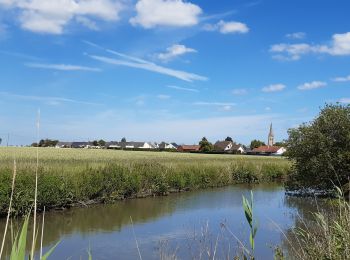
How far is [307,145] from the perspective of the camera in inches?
811

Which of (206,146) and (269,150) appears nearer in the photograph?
(206,146)

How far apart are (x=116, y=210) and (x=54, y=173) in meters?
2.79

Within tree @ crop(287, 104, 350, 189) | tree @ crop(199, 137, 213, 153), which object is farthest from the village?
tree @ crop(287, 104, 350, 189)

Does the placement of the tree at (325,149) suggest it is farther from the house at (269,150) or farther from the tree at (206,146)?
the house at (269,150)

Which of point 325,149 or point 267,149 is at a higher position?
point 267,149

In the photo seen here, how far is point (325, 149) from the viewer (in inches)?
776

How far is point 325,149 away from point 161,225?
9048 mm

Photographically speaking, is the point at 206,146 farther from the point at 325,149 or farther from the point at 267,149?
the point at 325,149

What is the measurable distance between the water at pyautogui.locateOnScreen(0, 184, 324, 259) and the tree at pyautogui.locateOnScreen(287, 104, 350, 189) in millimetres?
1336

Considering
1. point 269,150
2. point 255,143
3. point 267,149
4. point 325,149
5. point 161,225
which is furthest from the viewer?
point 255,143

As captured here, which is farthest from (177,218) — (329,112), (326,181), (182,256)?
(329,112)

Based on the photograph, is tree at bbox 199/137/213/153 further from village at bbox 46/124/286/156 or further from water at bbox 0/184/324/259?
water at bbox 0/184/324/259

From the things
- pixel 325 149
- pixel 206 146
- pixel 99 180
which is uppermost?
pixel 206 146

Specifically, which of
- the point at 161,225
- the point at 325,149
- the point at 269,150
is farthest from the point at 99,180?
the point at 269,150
